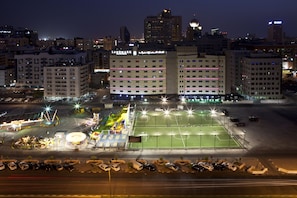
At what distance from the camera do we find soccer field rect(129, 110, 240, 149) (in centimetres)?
2184

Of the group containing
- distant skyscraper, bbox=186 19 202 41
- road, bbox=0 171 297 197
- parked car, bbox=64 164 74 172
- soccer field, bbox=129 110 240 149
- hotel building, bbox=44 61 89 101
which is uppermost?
distant skyscraper, bbox=186 19 202 41

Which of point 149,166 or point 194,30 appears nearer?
point 149,166

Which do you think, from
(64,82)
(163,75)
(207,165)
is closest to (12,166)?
(207,165)

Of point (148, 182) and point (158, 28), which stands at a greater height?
point (158, 28)

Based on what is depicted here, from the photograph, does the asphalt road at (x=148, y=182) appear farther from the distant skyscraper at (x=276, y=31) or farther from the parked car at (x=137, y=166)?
the distant skyscraper at (x=276, y=31)

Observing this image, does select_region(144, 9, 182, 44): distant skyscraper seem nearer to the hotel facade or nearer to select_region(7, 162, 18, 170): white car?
the hotel facade

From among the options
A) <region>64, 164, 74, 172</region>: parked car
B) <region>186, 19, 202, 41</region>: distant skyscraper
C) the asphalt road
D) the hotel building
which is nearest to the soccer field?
the asphalt road

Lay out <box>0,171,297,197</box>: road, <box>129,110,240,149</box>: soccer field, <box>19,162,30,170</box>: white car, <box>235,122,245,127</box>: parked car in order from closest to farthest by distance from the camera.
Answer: <box>0,171,297,197</box>: road → <box>19,162,30,170</box>: white car → <box>129,110,240,149</box>: soccer field → <box>235,122,245,127</box>: parked car

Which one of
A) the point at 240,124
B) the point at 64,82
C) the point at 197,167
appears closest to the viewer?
the point at 197,167

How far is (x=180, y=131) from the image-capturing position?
25203 mm

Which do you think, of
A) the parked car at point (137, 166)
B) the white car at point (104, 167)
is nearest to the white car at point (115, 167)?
the white car at point (104, 167)

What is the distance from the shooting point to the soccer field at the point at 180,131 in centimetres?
2184

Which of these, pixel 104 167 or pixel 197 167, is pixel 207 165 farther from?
pixel 104 167

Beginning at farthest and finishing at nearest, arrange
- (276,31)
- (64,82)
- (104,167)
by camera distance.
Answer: (276,31) → (64,82) → (104,167)
